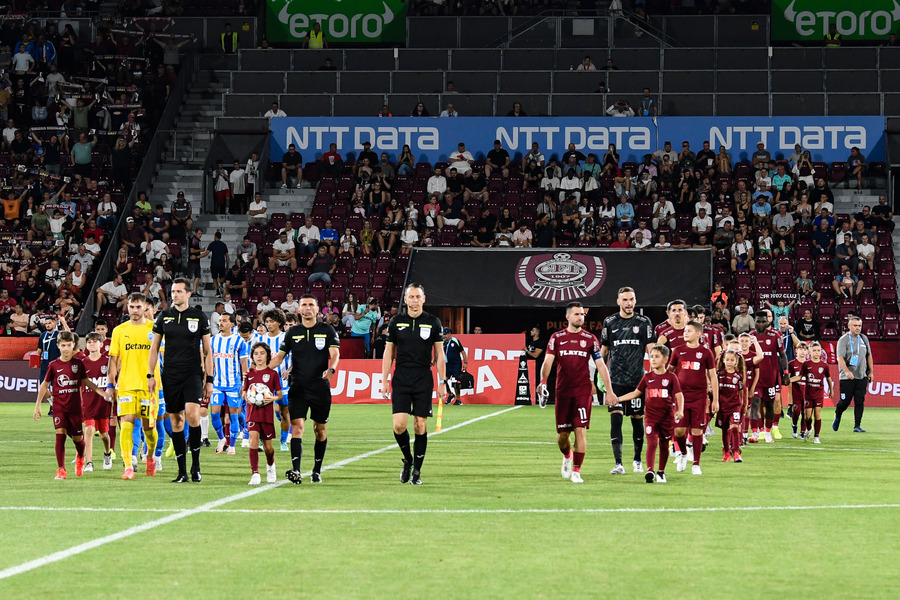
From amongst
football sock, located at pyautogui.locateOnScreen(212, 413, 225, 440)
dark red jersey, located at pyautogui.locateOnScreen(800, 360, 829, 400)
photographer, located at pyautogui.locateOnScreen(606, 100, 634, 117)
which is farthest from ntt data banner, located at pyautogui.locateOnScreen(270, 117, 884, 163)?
football sock, located at pyautogui.locateOnScreen(212, 413, 225, 440)

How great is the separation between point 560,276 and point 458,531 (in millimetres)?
24369

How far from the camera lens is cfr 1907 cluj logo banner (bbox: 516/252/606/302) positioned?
34.2 meters

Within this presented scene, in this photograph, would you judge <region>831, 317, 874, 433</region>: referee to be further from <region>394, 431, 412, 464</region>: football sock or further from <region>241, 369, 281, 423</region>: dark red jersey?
<region>241, 369, 281, 423</region>: dark red jersey

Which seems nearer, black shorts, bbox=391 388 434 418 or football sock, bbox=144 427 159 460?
black shorts, bbox=391 388 434 418

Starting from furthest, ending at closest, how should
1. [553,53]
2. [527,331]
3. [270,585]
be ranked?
[553,53] → [527,331] → [270,585]

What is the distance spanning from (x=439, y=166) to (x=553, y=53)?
586cm

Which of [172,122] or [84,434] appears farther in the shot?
[172,122]

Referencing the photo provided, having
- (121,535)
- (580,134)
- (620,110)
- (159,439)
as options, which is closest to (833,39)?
Result: (620,110)

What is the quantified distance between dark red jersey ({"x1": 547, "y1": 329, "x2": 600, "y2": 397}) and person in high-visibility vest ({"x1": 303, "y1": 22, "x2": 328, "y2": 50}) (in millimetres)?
30780

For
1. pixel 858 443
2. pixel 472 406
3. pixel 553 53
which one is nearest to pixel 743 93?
pixel 553 53

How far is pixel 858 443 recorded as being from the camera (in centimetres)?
2072

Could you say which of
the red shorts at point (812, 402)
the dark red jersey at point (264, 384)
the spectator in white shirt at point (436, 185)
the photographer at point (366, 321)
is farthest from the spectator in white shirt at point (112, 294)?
the dark red jersey at point (264, 384)

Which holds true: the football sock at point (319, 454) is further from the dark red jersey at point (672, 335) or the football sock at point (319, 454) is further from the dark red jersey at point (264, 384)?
the dark red jersey at point (672, 335)

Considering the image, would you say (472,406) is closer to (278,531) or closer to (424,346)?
(424,346)
